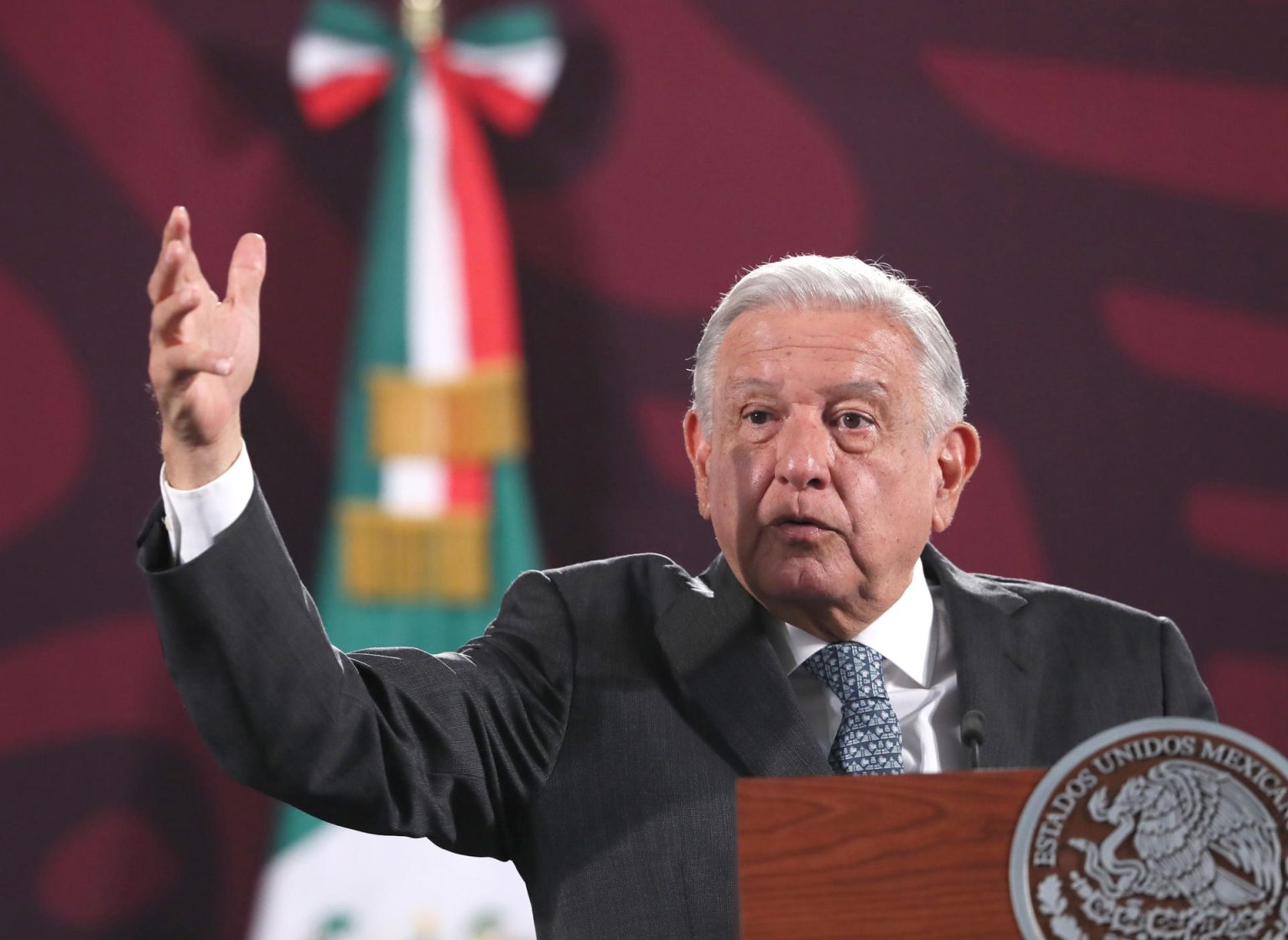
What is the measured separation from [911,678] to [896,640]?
0.05 metres

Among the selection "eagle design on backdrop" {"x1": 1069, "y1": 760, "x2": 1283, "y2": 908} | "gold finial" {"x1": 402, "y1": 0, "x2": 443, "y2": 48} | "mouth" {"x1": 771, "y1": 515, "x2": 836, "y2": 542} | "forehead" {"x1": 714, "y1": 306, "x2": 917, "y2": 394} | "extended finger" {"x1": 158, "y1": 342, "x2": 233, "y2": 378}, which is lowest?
"eagle design on backdrop" {"x1": 1069, "y1": 760, "x2": 1283, "y2": 908}

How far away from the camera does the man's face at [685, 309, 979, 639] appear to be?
166 centimetres

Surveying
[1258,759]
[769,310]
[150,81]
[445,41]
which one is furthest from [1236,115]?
[1258,759]

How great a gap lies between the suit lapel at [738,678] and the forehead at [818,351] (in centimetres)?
24

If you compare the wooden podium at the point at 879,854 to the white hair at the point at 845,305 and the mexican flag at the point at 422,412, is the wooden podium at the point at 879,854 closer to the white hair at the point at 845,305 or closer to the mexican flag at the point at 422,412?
the white hair at the point at 845,305

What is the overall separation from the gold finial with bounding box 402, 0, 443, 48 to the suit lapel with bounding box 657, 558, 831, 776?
6.91ft

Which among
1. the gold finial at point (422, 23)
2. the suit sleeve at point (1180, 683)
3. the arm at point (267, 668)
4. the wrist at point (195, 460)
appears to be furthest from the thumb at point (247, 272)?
the gold finial at point (422, 23)

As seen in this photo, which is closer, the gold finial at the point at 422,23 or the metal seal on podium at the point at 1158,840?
the metal seal on podium at the point at 1158,840

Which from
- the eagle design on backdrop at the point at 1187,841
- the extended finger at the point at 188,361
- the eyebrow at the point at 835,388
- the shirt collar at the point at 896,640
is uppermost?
the eyebrow at the point at 835,388

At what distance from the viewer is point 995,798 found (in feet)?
3.48

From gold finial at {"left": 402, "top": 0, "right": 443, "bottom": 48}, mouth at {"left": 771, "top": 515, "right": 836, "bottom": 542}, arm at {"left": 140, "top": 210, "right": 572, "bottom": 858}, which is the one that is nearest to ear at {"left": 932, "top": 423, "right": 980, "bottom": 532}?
mouth at {"left": 771, "top": 515, "right": 836, "bottom": 542}

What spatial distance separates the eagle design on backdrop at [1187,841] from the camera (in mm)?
1017

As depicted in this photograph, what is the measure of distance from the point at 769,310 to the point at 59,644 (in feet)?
6.92

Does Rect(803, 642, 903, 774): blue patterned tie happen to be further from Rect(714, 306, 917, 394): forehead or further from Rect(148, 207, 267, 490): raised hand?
Rect(148, 207, 267, 490): raised hand
